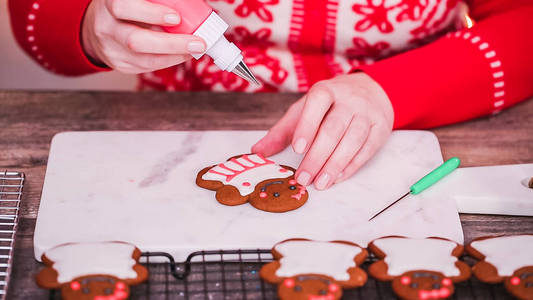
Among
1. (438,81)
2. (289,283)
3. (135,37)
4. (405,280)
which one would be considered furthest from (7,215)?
(438,81)

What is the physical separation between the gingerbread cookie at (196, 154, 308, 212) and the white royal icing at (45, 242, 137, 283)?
174 mm

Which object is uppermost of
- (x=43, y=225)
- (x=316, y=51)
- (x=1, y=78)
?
(x=316, y=51)

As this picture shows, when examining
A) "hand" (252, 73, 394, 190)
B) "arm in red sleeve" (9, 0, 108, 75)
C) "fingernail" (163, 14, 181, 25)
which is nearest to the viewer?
"fingernail" (163, 14, 181, 25)

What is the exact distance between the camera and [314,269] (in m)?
0.71

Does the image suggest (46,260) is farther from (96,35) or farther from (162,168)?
(96,35)

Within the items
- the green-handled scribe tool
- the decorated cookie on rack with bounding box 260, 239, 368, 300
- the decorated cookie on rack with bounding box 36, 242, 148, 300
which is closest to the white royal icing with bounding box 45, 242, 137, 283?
the decorated cookie on rack with bounding box 36, 242, 148, 300

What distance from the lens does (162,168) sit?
0.93m

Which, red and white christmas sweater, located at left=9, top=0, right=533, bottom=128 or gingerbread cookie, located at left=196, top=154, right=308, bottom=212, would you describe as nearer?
gingerbread cookie, located at left=196, top=154, right=308, bottom=212

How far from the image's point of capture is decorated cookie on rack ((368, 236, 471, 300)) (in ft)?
2.27

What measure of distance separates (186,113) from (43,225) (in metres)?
0.38

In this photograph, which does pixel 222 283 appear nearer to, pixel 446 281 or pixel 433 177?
pixel 446 281

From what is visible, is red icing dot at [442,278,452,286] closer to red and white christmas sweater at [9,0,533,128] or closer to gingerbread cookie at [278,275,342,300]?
gingerbread cookie at [278,275,342,300]

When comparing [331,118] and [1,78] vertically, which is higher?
[331,118]

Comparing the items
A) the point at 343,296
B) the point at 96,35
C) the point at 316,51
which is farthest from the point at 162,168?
the point at 316,51
